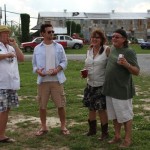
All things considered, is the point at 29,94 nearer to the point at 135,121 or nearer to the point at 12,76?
the point at 135,121

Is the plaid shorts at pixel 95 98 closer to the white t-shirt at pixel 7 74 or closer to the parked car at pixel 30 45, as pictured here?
the white t-shirt at pixel 7 74

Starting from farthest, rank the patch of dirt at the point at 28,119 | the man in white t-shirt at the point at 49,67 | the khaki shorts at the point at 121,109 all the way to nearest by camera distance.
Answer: the patch of dirt at the point at 28,119 → the man in white t-shirt at the point at 49,67 → the khaki shorts at the point at 121,109

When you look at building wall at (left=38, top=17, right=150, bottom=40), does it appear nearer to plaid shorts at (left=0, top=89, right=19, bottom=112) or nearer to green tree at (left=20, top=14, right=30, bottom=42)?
green tree at (left=20, top=14, right=30, bottom=42)

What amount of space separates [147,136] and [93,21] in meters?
95.3

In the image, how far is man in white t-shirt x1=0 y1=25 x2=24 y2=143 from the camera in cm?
575

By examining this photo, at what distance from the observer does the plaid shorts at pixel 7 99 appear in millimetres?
5789

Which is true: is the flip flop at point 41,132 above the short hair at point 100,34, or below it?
below

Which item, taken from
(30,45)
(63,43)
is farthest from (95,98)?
(63,43)

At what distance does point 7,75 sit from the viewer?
575 cm

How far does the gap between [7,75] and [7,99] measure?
363 millimetres

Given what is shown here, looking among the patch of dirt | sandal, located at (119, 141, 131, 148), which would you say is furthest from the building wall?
sandal, located at (119, 141, 131, 148)

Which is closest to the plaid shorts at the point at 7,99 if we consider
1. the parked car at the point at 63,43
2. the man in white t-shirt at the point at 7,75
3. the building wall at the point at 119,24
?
the man in white t-shirt at the point at 7,75

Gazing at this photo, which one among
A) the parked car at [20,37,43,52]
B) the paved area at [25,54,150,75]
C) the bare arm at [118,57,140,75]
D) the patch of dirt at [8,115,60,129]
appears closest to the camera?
the bare arm at [118,57,140,75]

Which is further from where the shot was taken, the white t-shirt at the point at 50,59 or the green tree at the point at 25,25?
the green tree at the point at 25,25
